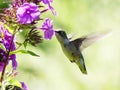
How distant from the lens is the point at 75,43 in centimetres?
311

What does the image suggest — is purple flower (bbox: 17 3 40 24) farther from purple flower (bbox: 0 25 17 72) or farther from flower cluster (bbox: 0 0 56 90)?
purple flower (bbox: 0 25 17 72)

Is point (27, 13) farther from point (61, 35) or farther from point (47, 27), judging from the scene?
point (61, 35)

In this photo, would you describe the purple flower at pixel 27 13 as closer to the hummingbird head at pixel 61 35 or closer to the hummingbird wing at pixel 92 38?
the hummingbird head at pixel 61 35

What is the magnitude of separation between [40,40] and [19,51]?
174 mm

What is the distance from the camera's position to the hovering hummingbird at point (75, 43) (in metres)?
2.96

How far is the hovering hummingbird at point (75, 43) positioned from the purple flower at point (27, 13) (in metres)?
0.62

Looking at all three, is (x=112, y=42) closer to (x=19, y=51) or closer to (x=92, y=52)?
(x=92, y=52)

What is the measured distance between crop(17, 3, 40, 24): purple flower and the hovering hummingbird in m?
0.62

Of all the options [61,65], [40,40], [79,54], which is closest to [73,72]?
[61,65]

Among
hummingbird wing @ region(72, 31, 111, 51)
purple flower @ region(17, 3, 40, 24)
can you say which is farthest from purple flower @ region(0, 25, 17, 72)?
hummingbird wing @ region(72, 31, 111, 51)

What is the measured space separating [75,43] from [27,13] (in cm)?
88

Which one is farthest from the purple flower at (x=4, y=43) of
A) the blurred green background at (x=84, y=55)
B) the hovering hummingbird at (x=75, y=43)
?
the blurred green background at (x=84, y=55)

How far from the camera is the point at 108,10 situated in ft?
19.9

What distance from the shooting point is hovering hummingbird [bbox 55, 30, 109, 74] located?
296 cm
